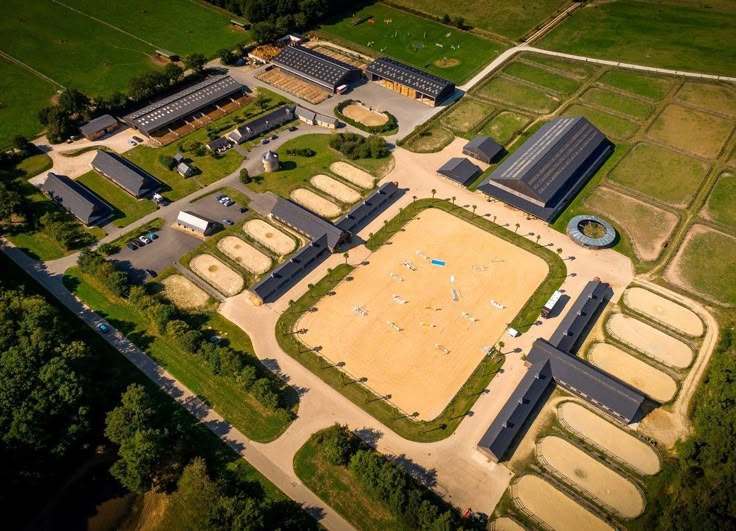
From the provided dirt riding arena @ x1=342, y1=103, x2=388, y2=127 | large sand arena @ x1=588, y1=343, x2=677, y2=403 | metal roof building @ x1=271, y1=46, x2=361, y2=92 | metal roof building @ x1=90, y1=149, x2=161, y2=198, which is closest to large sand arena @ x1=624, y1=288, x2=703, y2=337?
large sand arena @ x1=588, y1=343, x2=677, y2=403

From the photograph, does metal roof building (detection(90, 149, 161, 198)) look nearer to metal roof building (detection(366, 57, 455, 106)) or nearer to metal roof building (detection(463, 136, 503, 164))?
metal roof building (detection(366, 57, 455, 106))

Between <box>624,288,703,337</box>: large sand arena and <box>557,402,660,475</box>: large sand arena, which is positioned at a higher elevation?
<box>624,288,703,337</box>: large sand arena

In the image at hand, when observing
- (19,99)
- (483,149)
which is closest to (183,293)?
(483,149)

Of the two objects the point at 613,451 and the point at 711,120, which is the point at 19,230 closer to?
the point at 613,451

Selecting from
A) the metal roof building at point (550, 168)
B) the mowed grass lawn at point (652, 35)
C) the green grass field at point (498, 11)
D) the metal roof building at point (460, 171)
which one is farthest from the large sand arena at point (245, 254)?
the mowed grass lawn at point (652, 35)

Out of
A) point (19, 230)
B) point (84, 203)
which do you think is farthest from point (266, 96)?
point (19, 230)

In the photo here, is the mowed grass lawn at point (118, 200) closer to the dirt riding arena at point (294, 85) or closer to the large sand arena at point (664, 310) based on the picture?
the dirt riding arena at point (294, 85)
